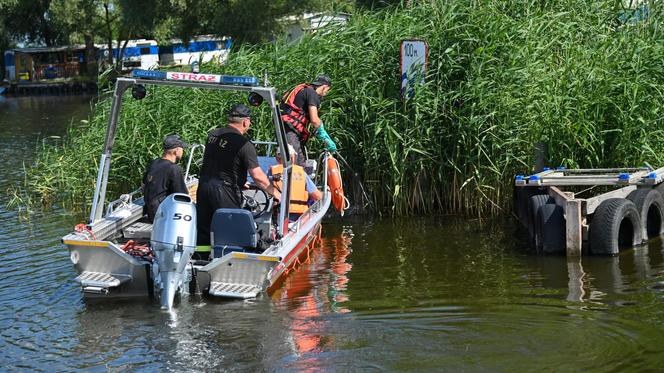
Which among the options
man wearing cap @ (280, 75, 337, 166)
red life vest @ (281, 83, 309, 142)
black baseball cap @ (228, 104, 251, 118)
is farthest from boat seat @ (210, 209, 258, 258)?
red life vest @ (281, 83, 309, 142)

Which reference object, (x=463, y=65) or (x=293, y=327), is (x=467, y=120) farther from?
(x=293, y=327)

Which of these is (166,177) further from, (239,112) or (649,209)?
(649,209)

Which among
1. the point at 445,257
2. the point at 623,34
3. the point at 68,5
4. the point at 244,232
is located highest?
the point at 68,5

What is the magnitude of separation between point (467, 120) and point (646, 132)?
2203mm

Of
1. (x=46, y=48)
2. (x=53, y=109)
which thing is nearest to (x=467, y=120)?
(x=53, y=109)

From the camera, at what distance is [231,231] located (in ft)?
29.1

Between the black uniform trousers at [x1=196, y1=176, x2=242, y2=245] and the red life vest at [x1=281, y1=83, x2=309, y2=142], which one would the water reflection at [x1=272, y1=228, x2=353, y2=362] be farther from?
the red life vest at [x1=281, y1=83, x2=309, y2=142]

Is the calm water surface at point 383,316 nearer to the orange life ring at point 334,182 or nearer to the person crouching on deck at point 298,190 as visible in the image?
the orange life ring at point 334,182

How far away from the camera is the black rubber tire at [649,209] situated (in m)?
10.7

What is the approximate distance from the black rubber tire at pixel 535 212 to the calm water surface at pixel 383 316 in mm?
215

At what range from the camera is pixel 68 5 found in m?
51.9

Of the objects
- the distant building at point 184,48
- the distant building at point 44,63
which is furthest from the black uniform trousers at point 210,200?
the distant building at point 44,63

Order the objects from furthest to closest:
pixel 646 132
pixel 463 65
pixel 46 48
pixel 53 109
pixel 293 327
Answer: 1. pixel 46 48
2. pixel 53 109
3. pixel 463 65
4. pixel 646 132
5. pixel 293 327

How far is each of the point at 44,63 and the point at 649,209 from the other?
50908mm
